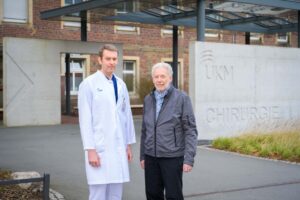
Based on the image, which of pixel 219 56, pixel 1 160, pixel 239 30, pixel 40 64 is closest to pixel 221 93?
pixel 219 56

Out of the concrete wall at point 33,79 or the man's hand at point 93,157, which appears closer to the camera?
the man's hand at point 93,157

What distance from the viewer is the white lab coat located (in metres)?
4.91

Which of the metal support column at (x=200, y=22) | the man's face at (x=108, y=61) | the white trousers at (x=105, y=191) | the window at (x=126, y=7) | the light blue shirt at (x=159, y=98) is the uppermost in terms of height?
the window at (x=126, y=7)

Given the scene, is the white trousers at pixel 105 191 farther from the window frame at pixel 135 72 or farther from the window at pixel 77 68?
the window frame at pixel 135 72

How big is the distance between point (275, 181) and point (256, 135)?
13.4 ft

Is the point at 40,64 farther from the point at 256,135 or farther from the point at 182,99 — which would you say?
the point at 182,99

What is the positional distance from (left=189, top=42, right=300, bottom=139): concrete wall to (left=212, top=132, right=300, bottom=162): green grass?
1109 millimetres

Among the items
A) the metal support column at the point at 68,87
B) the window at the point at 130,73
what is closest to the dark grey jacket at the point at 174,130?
the metal support column at the point at 68,87

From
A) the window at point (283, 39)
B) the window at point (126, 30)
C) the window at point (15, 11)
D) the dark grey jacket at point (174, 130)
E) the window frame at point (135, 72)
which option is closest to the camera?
the dark grey jacket at point (174, 130)

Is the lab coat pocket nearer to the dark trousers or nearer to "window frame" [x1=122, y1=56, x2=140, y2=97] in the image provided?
the dark trousers

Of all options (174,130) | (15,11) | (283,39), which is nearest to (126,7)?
(15,11)

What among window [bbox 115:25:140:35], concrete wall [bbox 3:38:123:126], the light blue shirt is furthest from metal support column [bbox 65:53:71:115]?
the light blue shirt

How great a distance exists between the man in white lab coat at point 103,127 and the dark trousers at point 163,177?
0.30 metres

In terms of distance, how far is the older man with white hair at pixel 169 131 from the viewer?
506cm
